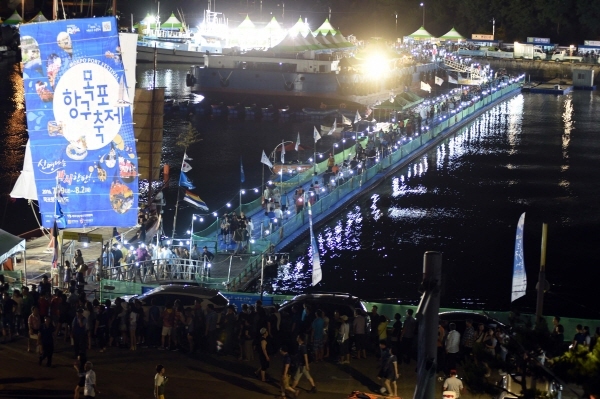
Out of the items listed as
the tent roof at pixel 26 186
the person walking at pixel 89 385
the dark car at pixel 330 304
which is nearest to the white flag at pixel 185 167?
the tent roof at pixel 26 186

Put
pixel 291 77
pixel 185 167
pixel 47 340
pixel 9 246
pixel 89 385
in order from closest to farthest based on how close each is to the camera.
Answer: pixel 89 385, pixel 47 340, pixel 9 246, pixel 185 167, pixel 291 77

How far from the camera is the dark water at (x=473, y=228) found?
32.7 metres

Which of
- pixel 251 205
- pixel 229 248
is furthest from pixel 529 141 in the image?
pixel 229 248

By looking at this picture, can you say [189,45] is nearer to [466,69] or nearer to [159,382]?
[466,69]

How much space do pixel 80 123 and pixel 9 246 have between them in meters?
3.81

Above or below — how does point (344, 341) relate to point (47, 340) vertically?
below

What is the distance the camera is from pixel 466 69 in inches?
3743

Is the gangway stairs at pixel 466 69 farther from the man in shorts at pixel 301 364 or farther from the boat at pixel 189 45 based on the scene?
the man in shorts at pixel 301 364

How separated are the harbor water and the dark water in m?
0.07

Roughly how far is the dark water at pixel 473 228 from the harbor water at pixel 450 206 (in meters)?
0.07

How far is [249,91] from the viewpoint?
84.5 metres

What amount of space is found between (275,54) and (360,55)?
821 cm

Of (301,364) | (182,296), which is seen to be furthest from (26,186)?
(301,364)

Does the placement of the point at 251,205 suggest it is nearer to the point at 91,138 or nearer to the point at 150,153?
the point at 150,153
